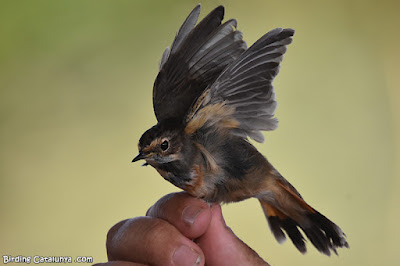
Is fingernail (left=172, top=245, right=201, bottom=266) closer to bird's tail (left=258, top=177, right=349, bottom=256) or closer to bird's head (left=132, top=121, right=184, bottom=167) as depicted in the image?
bird's head (left=132, top=121, right=184, bottom=167)

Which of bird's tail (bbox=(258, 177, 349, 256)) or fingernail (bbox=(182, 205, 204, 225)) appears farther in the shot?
bird's tail (bbox=(258, 177, 349, 256))

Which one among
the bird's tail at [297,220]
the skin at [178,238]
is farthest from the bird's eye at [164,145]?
the bird's tail at [297,220]

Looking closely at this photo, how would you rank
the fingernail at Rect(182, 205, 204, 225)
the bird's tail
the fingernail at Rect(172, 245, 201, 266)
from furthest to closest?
1. the bird's tail
2. the fingernail at Rect(182, 205, 204, 225)
3. the fingernail at Rect(172, 245, 201, 266)

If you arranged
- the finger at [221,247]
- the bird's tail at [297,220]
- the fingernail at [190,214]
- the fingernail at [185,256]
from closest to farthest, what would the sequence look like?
the fingernail at [185,256] → the fingernail at [190,214] → the finger at [221,247] → the bird's tail at [297,220]

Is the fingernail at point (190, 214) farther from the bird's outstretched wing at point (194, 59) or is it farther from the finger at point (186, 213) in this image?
the bird's outstretched wing at point (194, 59)

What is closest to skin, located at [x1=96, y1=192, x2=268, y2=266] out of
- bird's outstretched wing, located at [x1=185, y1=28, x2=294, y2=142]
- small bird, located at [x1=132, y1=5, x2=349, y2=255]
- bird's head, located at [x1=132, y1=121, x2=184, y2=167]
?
small bird, located at [x1=132, y1=5, x2=349, y2=255]

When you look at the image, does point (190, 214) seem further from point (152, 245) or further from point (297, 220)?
point (297, 220)

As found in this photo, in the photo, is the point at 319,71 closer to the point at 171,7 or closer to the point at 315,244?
the point at 171,7

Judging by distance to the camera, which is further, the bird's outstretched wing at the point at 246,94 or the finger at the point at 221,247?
the finger at the point at 221,247
